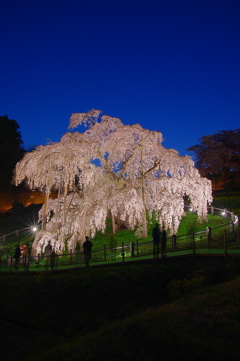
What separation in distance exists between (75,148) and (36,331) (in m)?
13.8

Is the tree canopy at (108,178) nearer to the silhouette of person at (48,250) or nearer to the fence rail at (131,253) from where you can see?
the silhouette of person at (48,250)

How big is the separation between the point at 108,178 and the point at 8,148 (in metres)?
27.9

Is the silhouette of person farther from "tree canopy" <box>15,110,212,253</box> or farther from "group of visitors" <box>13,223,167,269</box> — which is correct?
"group of visitors" <box>13,223,167,269</box>

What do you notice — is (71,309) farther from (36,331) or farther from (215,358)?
(215,358)

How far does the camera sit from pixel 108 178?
23391mm

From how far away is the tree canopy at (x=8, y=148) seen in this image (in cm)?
4419

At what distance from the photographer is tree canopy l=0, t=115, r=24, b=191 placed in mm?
44188

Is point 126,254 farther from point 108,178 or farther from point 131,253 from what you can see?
point 108,178

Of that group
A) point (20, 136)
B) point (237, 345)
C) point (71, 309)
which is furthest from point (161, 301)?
point (20, 136)

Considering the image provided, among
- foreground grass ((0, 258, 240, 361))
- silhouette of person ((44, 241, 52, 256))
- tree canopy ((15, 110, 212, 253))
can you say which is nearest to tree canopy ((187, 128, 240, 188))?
tree canopy ((15, 110, 212, 253))

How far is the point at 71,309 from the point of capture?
373 inches

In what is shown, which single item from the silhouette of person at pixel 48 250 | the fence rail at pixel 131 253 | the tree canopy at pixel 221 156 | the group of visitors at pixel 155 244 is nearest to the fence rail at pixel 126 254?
the fence rail at pixel 131 253

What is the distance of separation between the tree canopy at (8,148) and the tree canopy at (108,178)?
23305 millimetres

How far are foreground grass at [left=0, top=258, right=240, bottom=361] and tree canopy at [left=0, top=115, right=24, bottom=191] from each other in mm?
32612
